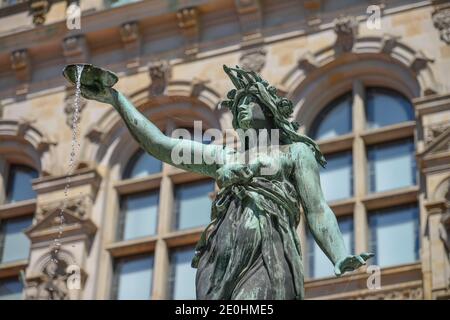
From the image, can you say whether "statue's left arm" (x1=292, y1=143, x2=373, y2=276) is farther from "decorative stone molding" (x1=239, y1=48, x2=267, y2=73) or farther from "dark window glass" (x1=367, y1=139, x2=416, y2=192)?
"decorative stone molding" (x1=239, y1=48, x2=267, y2=73)

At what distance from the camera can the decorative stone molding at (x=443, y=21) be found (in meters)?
19.5

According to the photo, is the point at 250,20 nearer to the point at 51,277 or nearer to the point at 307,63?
the point at 307,63

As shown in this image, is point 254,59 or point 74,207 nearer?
point 74,207

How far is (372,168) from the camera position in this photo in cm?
1941

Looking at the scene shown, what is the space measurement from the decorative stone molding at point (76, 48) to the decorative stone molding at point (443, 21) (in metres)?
5.82

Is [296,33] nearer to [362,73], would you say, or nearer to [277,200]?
[362,73]

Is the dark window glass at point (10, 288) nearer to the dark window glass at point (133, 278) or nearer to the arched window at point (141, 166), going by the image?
the dark window glass at point (133, 278)

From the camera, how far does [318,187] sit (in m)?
7.83

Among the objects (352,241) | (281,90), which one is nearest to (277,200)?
(352,241)

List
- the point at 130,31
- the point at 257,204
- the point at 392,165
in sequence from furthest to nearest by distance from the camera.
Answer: the point at 130,31, the point at 392,165, the point at 257,204

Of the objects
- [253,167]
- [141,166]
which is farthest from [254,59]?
[253,167]

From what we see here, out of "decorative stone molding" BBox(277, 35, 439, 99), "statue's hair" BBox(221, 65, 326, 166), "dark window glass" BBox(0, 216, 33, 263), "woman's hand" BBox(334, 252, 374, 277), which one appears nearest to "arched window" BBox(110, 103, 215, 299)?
"decorative stone molding" BBox(277, 35, 439, 99)

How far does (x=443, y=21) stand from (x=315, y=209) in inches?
486

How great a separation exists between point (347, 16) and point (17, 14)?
6.29 m
